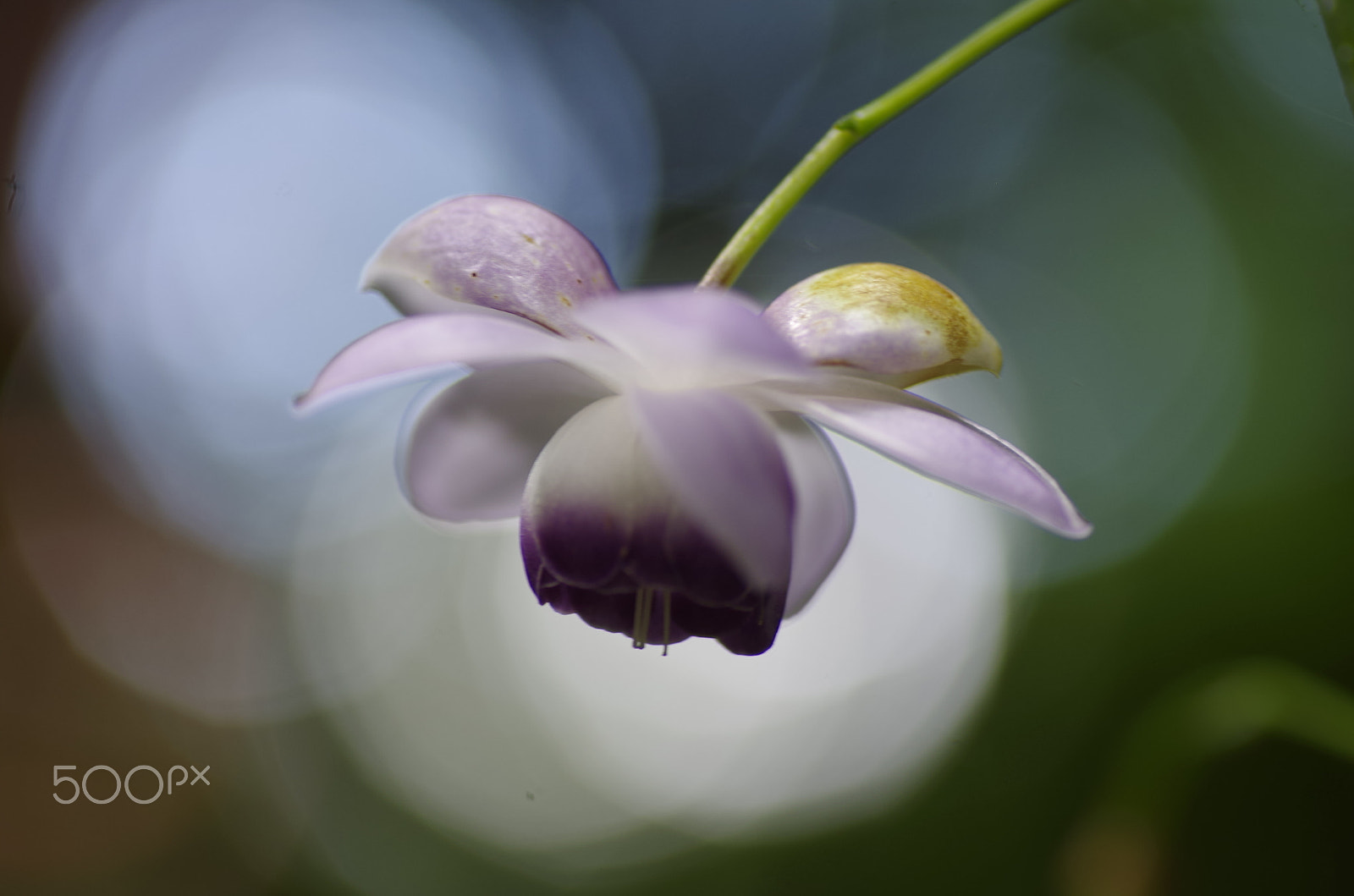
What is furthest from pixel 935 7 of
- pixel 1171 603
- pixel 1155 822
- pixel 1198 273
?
pixel 1155 822

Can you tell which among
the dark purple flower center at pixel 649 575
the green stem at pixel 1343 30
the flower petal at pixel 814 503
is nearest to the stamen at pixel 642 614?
the dark purple flower center at pixel 649 575

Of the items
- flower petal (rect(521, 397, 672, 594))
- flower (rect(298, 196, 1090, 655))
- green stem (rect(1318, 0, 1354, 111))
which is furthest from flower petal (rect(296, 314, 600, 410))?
green stem (rect(1318, 0, 1354, 111))

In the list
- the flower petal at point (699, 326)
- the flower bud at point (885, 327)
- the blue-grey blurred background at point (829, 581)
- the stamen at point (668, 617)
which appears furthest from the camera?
the blue-grey blurred background at point (829, 581)

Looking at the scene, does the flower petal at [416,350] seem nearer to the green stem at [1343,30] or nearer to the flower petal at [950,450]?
the flower petal at [950,450]

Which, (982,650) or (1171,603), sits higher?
(1171,603)

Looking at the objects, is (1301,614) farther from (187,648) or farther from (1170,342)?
(187,648)
